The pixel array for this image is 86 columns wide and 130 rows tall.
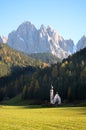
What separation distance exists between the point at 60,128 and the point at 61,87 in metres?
159

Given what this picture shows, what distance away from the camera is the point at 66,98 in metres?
184

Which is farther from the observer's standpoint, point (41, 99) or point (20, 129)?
point (41, 99)

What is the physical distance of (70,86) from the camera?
185625 mm

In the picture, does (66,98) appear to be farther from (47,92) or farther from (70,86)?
(47,92)

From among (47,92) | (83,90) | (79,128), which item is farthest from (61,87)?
(79,128)

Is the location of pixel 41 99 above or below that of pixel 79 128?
above

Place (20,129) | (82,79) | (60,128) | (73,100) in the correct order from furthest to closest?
(82,79) < (73,100) < (60,128) < (20,129)

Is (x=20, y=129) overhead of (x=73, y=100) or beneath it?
beneath

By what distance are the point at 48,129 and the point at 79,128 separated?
3.81 metres

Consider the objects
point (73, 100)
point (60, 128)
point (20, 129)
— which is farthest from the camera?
point (73, 100)

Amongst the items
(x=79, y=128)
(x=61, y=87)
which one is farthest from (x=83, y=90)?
(x=79, y=128)

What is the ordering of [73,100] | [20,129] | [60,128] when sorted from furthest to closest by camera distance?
1. [73,100]
2. [60,128]
3. [20,129]

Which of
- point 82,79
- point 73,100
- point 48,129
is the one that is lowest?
point 48,129

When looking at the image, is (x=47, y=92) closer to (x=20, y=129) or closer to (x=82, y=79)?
(x=82, y=79)
